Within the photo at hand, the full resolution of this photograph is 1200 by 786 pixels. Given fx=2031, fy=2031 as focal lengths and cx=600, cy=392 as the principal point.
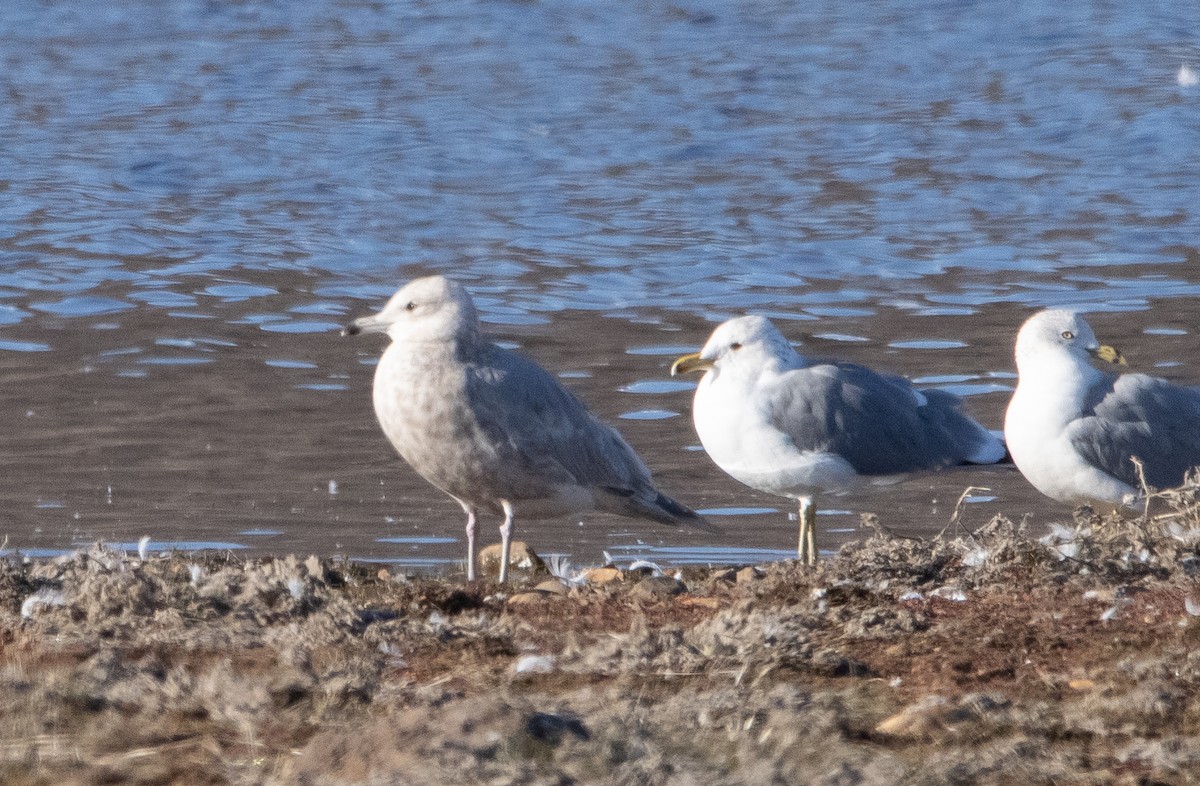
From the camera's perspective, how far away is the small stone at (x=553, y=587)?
Answer: 248 inches

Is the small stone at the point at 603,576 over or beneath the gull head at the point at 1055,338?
beneath

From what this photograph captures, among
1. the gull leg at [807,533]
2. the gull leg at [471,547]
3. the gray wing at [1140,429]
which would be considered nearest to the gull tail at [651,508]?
the gull leg at [807,533]

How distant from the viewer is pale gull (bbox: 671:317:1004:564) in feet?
24.0

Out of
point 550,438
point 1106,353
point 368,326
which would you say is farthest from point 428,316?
point 1106,353

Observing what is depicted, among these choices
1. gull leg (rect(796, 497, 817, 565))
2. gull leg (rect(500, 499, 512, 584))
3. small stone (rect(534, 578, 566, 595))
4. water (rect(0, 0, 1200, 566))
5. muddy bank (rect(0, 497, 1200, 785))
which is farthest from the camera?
water (rect(0, 0, 1200, 566))

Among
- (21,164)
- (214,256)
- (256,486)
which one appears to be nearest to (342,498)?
(256,486)

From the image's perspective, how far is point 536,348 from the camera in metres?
11.2

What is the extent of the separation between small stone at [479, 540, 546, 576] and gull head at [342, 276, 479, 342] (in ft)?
2.90

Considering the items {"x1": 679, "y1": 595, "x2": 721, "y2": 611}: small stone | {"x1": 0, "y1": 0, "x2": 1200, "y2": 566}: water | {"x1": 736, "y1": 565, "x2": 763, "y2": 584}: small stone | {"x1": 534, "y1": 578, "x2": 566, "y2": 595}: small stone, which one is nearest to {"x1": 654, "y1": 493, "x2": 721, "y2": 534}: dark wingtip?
{"x1": 0, "y1": 0, "x2": 1200, "y2": 566}: water

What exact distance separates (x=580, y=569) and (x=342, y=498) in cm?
152

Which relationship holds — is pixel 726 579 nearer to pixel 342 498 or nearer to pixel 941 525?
pixel 941 525

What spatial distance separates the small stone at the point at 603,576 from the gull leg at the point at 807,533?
2.34ft

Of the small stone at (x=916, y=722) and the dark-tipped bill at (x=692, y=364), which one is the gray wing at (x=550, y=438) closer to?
the dark-tipped bill at (x=692, y=364)

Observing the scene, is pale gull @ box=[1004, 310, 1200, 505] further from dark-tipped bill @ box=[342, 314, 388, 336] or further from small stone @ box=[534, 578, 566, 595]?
dark-tipped bill @ box=[342, 314, 388, 336]
